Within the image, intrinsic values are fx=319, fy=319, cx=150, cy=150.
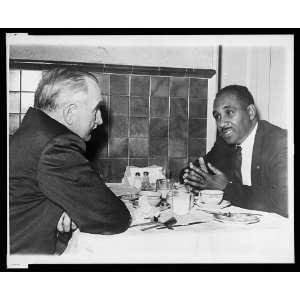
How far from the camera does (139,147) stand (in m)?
1.98

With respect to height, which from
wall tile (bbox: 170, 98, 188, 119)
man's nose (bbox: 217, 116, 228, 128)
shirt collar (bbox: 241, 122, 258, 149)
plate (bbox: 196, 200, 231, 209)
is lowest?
plate (bbox: 196, 200, 231, 209)

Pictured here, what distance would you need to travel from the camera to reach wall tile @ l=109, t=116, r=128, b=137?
1.97 m

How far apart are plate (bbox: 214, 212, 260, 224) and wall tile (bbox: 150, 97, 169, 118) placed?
92 centimetres

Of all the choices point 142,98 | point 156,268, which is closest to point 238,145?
point 142,98

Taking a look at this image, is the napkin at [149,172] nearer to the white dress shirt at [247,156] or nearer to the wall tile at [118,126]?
the wall tile at [118,126]

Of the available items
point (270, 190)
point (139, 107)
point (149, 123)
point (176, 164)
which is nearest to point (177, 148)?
point (176, 164)

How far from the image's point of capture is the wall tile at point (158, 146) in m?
1.98

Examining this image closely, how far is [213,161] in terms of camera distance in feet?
6.30

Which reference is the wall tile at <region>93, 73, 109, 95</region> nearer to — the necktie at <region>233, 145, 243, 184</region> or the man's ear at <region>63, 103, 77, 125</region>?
the man's ear at <region>63, 103, 77, 125</region>

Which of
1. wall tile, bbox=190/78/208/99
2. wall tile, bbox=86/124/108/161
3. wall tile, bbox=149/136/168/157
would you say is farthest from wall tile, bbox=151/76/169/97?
wall tile, bbox=86/124/108/161

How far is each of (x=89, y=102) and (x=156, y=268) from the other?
774 millimetres

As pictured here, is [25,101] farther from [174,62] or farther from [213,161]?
[213,161]

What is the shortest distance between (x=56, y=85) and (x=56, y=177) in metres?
0.47

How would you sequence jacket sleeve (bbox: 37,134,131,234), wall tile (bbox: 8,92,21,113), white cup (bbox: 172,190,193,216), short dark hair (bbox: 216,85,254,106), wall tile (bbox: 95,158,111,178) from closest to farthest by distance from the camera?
jacket sleeve (bbox: 37,134,131,234)
white cup (bbox: 172,190,193,216)
wall tile (bbox: 8,92,21,113)
short dark hair (bbox: 216,85,254,106)
wall tile (bbox: 95,158,111,178)
